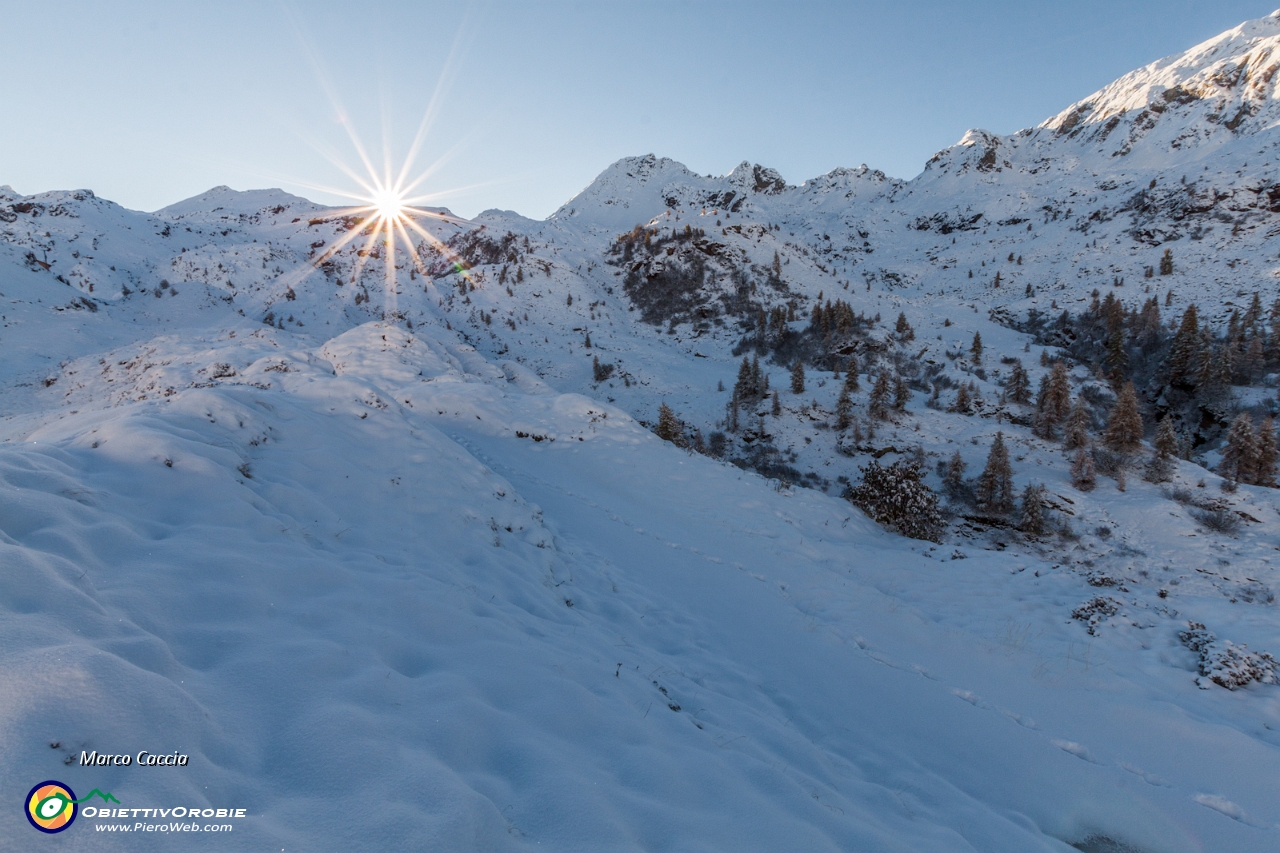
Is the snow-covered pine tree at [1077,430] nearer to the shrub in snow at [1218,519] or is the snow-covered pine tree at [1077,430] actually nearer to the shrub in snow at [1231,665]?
the shrub in snow at [1218,519]

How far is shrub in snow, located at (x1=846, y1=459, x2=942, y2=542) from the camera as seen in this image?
52.2 feet

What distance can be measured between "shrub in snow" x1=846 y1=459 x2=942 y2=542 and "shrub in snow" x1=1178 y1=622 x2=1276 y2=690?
295 inches

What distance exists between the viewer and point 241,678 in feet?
10.4

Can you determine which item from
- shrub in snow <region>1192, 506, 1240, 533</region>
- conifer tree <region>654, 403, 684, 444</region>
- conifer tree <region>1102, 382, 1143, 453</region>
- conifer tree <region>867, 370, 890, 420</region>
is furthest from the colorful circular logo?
conifer tree <region>1102, 382, 1143, 453</region>

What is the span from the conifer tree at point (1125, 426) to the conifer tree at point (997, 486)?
697 cm

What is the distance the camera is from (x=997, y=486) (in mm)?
18641

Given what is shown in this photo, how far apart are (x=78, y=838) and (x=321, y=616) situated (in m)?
2.42

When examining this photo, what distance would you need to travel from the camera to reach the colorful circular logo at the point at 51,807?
1.92 meters

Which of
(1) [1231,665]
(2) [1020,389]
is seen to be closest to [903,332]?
(2) [1020,389]

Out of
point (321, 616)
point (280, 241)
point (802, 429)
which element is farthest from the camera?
point (280, 241)

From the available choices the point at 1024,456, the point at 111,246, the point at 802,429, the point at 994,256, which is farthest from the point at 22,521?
the point at 994,256

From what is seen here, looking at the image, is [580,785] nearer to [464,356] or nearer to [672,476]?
[672,476]

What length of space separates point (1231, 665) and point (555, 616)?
10.5 m

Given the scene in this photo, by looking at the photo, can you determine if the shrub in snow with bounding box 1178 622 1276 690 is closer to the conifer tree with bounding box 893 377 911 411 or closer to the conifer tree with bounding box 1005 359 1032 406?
the conifer tree with bounding box 893 377 911 411
